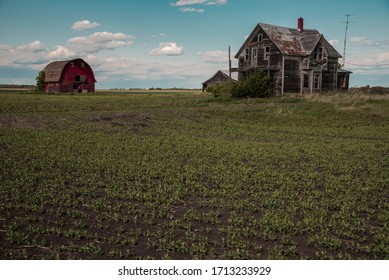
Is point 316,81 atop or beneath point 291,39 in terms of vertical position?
beneath

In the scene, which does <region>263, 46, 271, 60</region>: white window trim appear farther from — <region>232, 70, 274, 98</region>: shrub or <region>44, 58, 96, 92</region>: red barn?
<region>44, 58, 96, 92</region>: red barn

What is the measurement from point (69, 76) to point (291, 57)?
47845 mm

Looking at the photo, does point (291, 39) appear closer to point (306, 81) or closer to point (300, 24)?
point (300, 24)

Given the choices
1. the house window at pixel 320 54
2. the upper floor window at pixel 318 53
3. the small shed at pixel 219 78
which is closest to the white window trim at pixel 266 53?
the upper floor window at pixel 318 53

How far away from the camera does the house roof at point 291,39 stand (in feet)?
152

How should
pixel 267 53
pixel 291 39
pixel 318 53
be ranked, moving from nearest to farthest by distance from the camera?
1. pixel 267 53
2. pixel 318 53
3. pixel 291 39

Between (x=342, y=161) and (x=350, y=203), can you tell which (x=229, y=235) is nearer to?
(x=350, y=203)

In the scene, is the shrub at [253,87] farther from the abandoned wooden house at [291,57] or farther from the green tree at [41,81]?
the green tree at [41,81]

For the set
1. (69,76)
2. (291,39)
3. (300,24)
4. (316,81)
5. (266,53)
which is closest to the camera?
(266,53)

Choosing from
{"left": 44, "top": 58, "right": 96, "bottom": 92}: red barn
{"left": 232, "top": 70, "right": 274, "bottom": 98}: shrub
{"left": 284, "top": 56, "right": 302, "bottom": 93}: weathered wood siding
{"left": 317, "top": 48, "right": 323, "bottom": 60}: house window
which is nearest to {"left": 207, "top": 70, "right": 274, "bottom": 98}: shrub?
{"left": 232, "top": 70, "right": 274, "bottom": 98}: shrub

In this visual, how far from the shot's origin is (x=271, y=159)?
Result: 1545 cm

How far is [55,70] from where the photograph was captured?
74.6m

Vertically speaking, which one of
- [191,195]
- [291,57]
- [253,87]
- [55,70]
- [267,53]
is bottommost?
[191,195]

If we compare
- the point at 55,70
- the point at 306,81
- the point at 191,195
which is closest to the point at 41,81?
the point at 55,70
